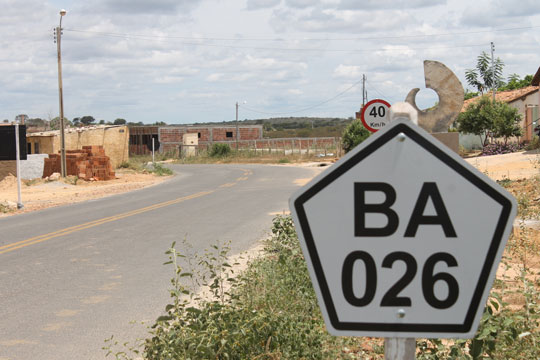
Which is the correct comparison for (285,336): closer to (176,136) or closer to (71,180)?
(71,180)

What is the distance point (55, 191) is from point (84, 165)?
530cm

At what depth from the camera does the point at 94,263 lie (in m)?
9.77

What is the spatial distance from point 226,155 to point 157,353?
61.4 m

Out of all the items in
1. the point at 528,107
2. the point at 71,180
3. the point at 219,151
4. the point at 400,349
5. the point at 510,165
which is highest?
the point at 528,107

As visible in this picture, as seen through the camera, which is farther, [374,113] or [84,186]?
[84,186]

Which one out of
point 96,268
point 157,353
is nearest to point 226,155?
point 96,268

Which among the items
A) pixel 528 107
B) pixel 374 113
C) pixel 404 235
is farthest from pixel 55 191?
pixel 528 107

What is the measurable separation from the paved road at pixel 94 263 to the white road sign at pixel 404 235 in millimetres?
4154

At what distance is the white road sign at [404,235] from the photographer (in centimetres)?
186

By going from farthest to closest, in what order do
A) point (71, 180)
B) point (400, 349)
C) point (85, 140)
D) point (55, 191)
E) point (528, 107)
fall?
point (528, 107), point (85, 140), point (71, 180), point (55, 191), point (400, 349)

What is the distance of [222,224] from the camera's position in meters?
14.1

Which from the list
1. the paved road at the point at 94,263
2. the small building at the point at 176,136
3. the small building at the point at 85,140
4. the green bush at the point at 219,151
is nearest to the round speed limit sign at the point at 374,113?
the paved road at the point at 94,263

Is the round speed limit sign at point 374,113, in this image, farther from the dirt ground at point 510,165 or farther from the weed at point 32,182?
the weed at point 32,182

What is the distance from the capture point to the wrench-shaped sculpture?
6.71 m
